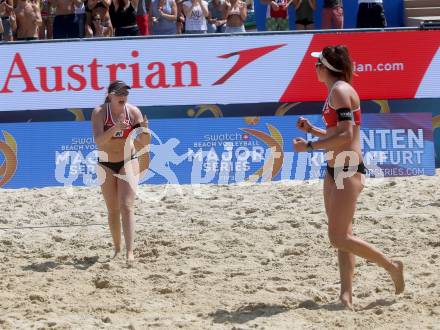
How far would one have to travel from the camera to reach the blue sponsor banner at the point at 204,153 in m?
11.7

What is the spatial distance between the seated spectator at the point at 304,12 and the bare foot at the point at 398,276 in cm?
807

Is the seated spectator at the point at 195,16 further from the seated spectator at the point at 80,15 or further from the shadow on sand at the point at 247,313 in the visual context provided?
the shadow on sand at the point at 247,313

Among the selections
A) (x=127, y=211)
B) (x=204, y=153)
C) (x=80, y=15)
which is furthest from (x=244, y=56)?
(x=127, y=211)

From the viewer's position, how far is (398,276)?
6664 millimetres

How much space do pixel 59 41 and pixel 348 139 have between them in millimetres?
6292

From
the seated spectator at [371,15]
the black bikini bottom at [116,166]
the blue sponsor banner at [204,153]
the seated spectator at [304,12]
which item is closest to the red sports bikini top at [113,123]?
the black bikini bottom at [116,166]

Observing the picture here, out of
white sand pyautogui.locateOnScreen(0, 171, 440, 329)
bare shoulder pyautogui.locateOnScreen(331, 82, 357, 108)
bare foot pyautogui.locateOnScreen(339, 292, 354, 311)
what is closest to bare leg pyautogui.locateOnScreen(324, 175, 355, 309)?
bare foot pyautogui.locateOnScreen(339, 292, 354, 311)

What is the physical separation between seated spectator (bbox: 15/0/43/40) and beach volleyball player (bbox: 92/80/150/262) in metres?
5.92

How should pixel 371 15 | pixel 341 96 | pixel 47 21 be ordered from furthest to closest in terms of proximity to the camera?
pixel 47 21, pixel 371 15, pixel 341 96

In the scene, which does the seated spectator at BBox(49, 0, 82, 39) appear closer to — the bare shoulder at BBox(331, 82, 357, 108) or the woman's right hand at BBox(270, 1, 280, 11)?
the woman's right hand at BBox(270, 1, 280, 11)

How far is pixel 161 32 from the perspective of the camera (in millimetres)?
14367

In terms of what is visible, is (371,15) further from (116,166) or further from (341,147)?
(341,147)

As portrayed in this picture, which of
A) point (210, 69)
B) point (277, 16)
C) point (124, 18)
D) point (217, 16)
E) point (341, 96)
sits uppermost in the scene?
point (217, 16)

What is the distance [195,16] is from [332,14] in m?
2.04
